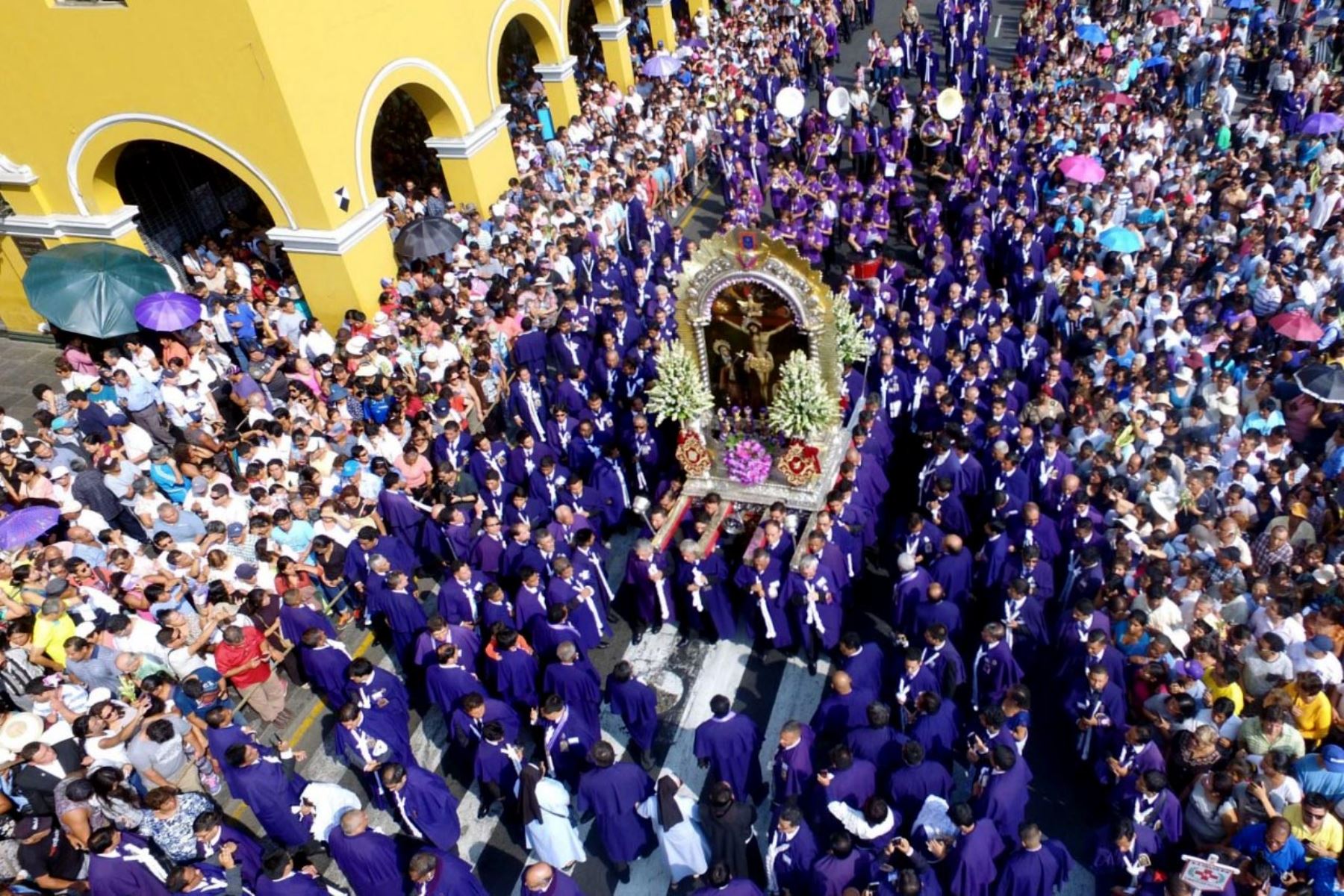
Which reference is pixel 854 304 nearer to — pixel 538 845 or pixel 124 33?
pixel 538 845

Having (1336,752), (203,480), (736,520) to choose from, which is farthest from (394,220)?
(1336,752)

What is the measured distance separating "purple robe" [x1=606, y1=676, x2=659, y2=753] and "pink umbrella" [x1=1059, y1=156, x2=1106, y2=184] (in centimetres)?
1178

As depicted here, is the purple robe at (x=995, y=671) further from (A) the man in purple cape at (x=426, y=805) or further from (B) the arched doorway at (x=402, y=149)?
(B) the arched doorway at (x=402, y=149)

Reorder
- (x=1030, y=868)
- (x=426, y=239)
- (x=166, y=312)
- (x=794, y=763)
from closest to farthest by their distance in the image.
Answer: (x=1030, y=868)
(x=794, y=763)
(x=166, y=312)
(x=426, y=239)

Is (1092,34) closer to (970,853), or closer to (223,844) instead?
(970,853)

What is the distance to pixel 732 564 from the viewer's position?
11.3 metres

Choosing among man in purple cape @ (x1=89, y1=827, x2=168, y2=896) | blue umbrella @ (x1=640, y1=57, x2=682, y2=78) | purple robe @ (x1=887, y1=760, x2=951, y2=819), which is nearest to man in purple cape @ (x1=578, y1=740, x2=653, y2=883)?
purple robe @ (x1=887, y1=760, x2=951, y2=819)

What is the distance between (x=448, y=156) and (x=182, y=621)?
39.0 ft

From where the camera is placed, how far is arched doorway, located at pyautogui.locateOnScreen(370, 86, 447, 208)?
2141 cm

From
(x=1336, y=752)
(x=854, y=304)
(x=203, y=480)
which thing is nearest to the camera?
(x=1336, y=752)

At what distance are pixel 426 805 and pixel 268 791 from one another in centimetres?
134

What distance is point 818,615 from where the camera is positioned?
9836 mm

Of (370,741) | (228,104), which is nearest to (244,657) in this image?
(370,741)

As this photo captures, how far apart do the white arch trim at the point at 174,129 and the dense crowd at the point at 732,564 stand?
166 cm
